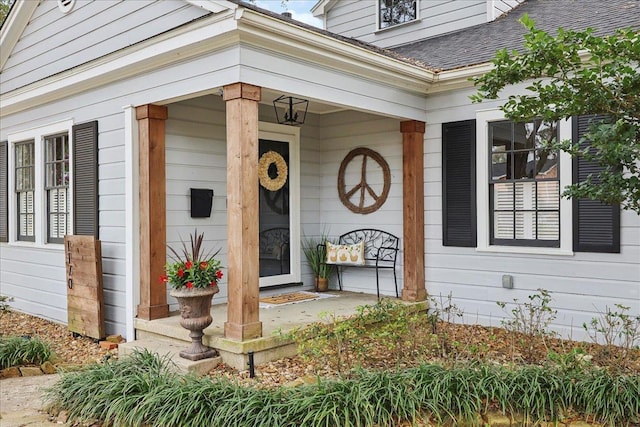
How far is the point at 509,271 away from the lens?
555 centimetres

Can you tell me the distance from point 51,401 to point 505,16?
7114 mm

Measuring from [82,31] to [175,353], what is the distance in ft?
13.1

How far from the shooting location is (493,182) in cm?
566

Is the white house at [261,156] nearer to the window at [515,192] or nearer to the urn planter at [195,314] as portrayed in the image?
the window at [515,192]

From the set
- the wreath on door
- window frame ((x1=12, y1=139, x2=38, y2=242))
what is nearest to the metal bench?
the wreath on door

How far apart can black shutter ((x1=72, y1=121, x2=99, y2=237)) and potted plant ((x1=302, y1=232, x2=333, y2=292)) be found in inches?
102

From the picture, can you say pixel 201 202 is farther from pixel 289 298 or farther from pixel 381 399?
→ pixel 381 399

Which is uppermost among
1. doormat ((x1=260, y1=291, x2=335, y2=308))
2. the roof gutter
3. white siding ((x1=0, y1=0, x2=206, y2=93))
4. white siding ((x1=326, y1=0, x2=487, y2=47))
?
white siding ((x1=326, y1=0, x2=487, y2=47))

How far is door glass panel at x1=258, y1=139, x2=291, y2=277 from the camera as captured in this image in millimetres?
6336

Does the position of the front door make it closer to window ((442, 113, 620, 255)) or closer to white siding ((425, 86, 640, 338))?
white siding ((425, 86, 640, 338))

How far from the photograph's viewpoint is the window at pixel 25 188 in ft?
22.6

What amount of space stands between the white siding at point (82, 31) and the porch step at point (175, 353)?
293 cm

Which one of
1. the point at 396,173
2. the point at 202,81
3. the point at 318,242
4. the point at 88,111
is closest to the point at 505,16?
the point at 396,173

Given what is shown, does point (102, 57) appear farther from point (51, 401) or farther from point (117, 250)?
point (51, 401)
